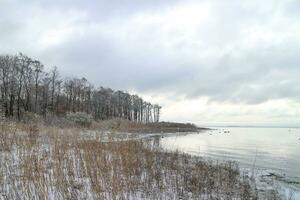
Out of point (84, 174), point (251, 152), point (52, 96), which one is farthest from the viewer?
point (52, 96)

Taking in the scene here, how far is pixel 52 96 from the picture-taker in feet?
208

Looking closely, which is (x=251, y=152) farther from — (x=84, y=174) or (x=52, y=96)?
(x=52, y=96)

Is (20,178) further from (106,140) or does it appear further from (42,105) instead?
(42,105)

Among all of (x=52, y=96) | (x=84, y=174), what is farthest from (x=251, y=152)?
(x=52, y=96)

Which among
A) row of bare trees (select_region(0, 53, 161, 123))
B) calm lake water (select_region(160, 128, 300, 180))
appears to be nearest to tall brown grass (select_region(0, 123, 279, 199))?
calm lake water (select_region(160, 128, 300, 180))

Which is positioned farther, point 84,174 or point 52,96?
point 52,96

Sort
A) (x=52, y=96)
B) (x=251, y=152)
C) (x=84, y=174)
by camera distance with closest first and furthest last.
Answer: (x=84, y=174), (x=251, y=152), (x=52, y=96)

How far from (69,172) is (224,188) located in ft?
13.6

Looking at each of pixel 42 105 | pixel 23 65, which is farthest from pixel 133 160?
pixel 42 105

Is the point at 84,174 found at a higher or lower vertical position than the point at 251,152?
higher

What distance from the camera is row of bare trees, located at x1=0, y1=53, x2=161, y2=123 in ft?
179

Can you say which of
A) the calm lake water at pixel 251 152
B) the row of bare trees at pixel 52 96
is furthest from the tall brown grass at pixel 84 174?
the row of bare trees at pixel 52 96

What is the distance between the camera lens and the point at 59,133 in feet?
34.8

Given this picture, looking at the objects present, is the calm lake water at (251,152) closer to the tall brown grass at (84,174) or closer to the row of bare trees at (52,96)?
the tall brown grass at (84,174)
